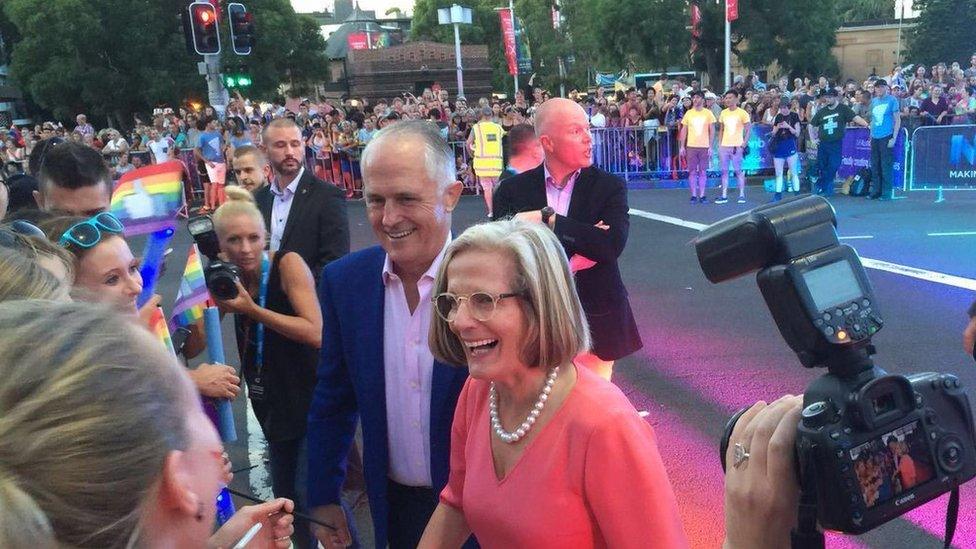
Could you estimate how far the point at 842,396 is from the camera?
122cm

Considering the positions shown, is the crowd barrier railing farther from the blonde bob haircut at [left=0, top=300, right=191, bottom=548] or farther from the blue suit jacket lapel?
the blonde bob haircut at [left=0, top=300, right=191, bottom=548]

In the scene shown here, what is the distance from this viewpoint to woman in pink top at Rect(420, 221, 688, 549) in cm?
158

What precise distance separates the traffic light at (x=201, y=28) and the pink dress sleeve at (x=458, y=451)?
1362cm

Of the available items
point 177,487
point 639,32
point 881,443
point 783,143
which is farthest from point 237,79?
point 639,32

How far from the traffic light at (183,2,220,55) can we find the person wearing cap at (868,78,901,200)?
11268 millimetres

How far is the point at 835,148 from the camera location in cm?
1344

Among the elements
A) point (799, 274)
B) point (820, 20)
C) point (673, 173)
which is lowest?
point (673, 173)

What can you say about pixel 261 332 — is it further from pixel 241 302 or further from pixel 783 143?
pixel 783 143

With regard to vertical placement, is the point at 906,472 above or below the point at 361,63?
below

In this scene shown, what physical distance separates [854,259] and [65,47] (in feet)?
143

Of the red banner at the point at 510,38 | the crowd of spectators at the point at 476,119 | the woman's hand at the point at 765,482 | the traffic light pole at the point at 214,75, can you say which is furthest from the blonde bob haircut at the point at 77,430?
the red banner at the point at 510,38

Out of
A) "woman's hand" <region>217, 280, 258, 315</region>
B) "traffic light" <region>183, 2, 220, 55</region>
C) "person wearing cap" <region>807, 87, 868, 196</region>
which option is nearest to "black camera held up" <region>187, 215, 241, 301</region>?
"woman's hand" <region>217, 280, 258, 315</region>

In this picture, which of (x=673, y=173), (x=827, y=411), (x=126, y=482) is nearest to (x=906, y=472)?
(x=827, y=411)

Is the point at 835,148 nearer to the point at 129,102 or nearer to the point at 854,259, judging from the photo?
the point at 854,259
